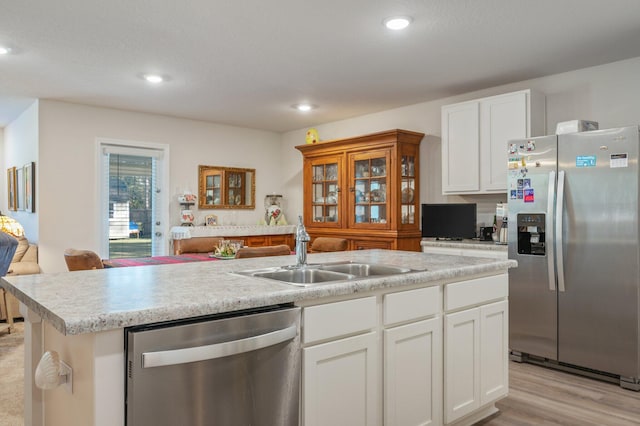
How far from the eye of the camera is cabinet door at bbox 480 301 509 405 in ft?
8.07

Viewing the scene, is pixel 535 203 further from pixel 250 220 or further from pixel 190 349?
pixel 250 220

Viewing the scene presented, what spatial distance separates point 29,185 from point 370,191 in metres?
4.09

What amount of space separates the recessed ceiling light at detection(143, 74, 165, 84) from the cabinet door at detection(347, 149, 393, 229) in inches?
92.0

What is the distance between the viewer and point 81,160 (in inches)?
216

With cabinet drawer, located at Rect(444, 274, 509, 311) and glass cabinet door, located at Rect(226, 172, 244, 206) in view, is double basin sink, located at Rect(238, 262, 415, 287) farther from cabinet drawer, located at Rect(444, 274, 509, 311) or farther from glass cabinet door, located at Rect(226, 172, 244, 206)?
glass cabinet door, located at Rect(226, 172, 244, 206)

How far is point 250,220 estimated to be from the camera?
6.99 m

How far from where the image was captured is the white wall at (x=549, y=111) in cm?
379

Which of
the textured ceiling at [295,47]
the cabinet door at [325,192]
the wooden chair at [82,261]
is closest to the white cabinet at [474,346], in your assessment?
the textured ceiling at [295,47]

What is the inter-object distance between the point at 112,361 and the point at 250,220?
5.73m

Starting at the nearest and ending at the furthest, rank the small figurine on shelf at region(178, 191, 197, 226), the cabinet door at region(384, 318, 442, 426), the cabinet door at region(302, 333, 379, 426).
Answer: the cabinet door at region(302, 333, 379, 426), the cabinet door at region(384, 318, 442, 426), the small figurine on shelf at region(178, 191, 197, 226)

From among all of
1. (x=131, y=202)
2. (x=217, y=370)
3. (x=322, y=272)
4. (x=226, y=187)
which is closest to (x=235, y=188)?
(x=226, y=187)

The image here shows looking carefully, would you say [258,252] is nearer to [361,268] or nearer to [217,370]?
[361,268]

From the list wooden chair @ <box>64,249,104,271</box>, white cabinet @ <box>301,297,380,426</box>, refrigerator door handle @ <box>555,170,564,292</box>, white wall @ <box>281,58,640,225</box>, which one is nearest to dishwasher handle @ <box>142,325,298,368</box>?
white cabinet @ <box>301,297,380,426</box>

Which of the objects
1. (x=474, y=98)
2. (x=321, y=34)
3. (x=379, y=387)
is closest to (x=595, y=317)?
(x=379, y=387)
